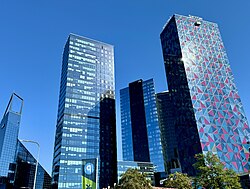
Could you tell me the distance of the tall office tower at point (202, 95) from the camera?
110750mm

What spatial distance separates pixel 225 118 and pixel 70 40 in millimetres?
113890

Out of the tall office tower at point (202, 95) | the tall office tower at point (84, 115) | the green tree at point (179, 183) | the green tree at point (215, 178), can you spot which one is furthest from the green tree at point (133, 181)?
the tall office tower at point (84, 115)

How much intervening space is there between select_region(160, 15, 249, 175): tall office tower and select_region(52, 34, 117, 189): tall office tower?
52034 mm

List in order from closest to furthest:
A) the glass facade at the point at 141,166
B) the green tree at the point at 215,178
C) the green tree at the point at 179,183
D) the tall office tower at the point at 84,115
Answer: the green tree at the point at 215,178, the green tree at the point at 179,183, the tall office tower at the point at 84,115, the glass facade at the point at 141,166

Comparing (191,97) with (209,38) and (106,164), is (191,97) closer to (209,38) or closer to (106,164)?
(209,38)

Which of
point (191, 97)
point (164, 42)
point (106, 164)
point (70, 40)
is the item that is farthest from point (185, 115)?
point (70, 40)

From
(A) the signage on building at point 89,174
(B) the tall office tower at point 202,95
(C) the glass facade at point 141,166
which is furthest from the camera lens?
(C) the glass facade at point 141,166

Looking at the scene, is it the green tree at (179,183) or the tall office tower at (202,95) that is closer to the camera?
the green tree at (179,183)

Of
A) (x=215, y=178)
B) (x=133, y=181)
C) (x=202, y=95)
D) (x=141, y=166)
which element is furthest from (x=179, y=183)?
(x=141, y=166)

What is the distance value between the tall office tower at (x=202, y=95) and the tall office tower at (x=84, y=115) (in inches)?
2049

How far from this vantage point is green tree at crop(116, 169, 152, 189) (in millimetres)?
45522

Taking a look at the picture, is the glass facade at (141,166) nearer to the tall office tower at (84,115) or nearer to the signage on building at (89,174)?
the tall office tower at (84,115)

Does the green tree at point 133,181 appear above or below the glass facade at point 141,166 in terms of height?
below

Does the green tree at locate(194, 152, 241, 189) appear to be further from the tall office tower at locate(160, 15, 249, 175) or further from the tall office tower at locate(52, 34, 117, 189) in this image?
the tall office tower at locate(52, 34, 117, 189)
